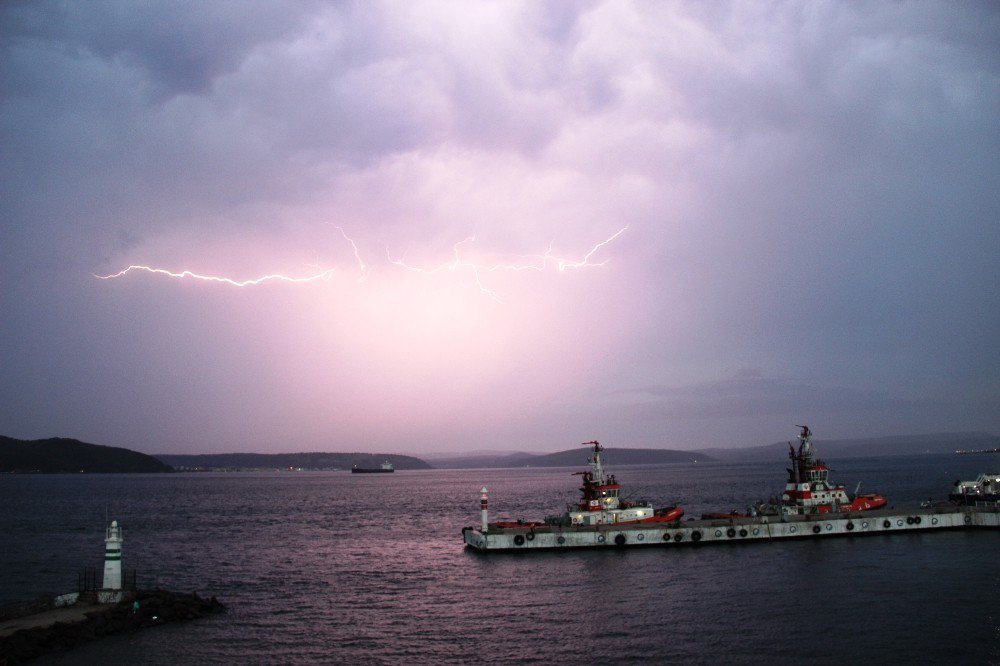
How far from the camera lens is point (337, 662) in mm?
31578

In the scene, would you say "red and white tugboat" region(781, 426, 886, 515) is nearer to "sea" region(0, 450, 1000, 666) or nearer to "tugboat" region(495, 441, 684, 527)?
"sea" region(0, 450, 1000, 666)

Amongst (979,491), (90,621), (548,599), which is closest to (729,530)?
(548,599)

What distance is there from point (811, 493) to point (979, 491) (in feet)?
94.4

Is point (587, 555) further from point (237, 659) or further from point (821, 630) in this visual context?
point (237, 659)

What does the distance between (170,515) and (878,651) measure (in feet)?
346

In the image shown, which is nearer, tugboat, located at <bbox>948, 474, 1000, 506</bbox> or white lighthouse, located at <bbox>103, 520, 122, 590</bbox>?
white lighthouse, located at <bbox>103, 520, 122, 590</bbox>

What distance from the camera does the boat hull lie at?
61.2 metres

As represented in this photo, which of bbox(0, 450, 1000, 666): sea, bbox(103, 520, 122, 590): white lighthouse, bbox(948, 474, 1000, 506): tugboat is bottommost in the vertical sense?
bbox(0, 450, 1000, 666): sea

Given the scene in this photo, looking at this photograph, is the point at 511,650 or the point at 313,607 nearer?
the point at 511,650

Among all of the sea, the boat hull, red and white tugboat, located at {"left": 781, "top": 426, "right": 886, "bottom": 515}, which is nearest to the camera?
the sea

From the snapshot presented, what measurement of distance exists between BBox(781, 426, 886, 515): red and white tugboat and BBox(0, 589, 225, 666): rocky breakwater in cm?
5061

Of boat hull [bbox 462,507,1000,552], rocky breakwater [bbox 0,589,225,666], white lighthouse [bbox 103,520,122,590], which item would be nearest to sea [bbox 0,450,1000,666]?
rocky breakwater [bbox 0,589,225,666]

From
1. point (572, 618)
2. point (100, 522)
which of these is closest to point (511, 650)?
point (572, 618)

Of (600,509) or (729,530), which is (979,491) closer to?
(729,530)
